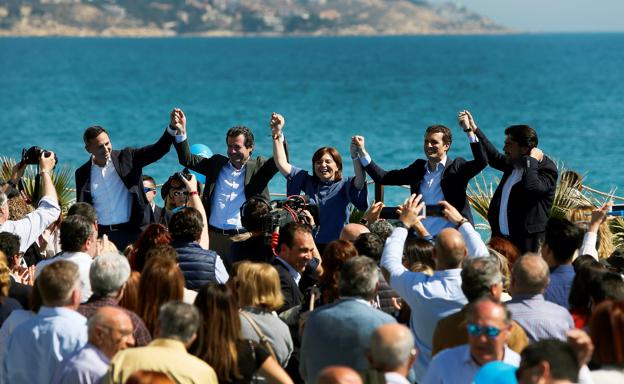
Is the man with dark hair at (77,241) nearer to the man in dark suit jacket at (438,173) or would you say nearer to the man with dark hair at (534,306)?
the man with dark hair at (534,306)

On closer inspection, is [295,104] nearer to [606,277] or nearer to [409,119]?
[409,119]

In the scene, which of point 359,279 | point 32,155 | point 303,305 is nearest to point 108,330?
point 359,279

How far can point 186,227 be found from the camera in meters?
7.50

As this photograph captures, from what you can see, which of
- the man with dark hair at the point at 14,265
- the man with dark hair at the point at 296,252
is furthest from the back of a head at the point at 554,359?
the man with dark hair at the point at 14,265

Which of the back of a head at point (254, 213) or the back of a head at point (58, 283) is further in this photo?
the back of a head at point (254, 213)

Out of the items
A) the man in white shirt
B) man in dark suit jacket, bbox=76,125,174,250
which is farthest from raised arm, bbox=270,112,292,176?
the man in white shirt

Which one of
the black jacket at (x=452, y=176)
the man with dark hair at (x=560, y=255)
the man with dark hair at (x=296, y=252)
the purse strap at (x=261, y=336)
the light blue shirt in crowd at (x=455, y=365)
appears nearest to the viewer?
the light blue shirt in crowd at (x=455, y=365)

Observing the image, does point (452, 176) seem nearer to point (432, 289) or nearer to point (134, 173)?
point (134, 173)

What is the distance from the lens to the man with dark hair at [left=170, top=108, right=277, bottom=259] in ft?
32.5

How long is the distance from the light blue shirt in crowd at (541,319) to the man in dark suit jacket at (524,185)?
127 inches

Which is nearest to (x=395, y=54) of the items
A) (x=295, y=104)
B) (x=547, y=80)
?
(x=547, y=80)

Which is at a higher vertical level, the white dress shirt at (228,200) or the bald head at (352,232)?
the bald head at (352,232)

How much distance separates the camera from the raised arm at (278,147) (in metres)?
9.81

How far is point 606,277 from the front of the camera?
6074 mm
